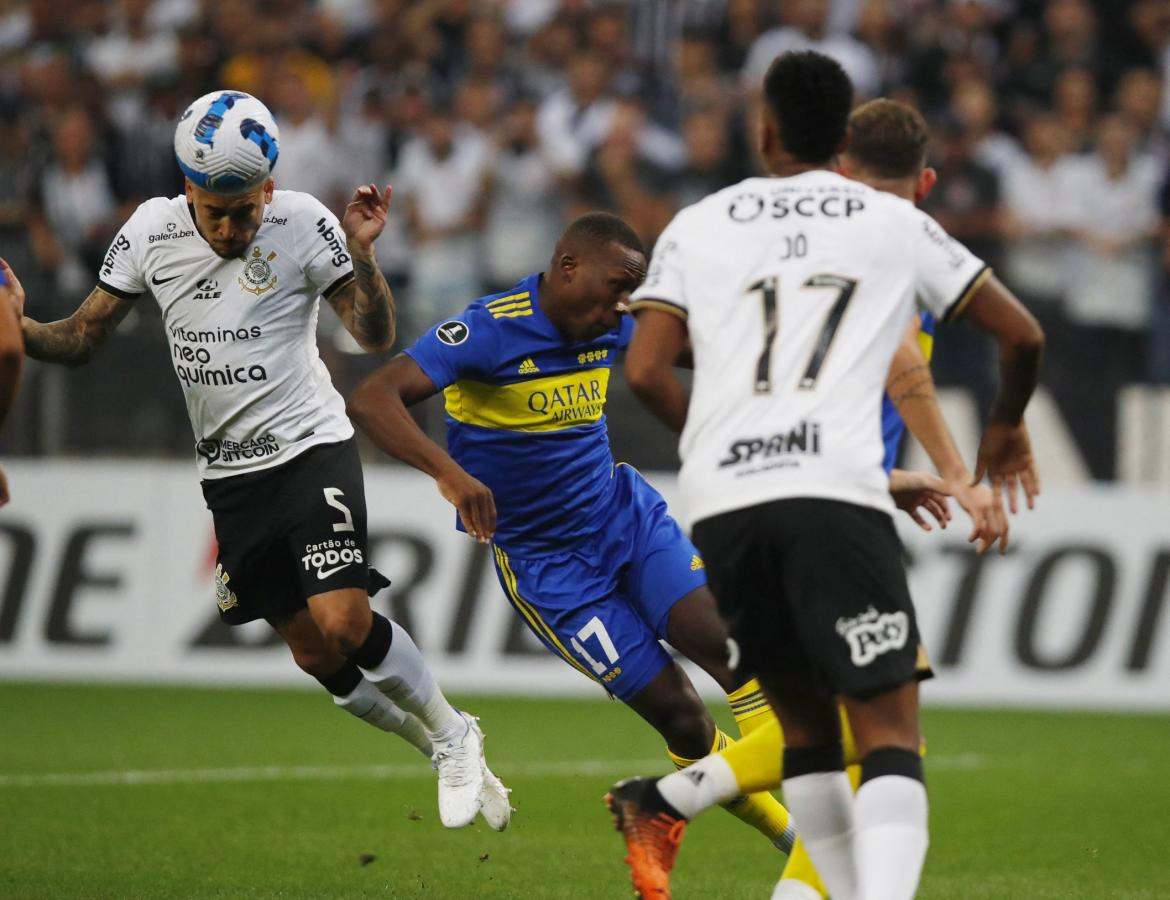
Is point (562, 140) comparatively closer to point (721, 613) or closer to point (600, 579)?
point (600, 579)

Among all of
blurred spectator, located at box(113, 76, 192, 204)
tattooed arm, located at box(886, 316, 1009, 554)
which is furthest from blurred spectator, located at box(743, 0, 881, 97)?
tattooed arm, located at box(886, 316, 1009, 554)

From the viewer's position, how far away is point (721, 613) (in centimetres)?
516

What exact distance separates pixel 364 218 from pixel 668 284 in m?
2.12

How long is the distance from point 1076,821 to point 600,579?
3.25 metres

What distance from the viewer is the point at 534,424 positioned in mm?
7246

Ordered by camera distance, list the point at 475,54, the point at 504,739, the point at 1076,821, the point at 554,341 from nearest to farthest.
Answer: the point at 554,341
the point at 1076,821
the point at 504,739
the point at 475,54

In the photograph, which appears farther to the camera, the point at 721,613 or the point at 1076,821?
the point at 1076,821

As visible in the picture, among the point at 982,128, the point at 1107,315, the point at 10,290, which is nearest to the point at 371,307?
the point at 10,290

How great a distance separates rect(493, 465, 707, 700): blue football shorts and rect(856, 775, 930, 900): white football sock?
2172 millimetres

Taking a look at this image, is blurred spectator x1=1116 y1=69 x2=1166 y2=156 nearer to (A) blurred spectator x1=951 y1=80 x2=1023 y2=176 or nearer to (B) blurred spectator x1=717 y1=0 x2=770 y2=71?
(A) blurred spectator x1=951 y1=80 x2=1023 y2=176

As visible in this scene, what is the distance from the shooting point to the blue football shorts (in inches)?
278

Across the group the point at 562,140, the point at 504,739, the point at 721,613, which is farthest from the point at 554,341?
the point at 562,140

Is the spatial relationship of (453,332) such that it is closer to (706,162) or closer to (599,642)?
(599,642)

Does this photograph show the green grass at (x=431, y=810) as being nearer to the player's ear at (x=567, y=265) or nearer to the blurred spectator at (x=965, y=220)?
the player's ear at (x=567, y=265)
